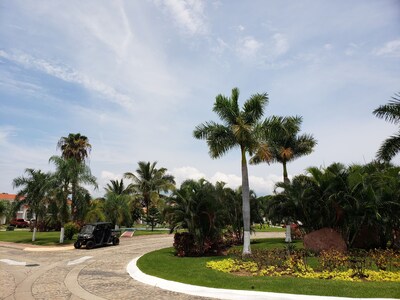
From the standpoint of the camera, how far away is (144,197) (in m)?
42.8

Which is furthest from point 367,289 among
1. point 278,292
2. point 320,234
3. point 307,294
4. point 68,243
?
point 68,243

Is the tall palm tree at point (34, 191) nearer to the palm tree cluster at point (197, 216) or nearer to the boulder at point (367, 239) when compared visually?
the palm tree cluster at point (197, 216)

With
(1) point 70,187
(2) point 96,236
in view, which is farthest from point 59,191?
(2) point 96,236

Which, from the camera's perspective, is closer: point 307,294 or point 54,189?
point 307,294

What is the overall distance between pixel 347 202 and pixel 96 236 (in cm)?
1706

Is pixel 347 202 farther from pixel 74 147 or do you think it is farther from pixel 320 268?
pixel 74 147

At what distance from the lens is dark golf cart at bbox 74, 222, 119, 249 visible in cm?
2291

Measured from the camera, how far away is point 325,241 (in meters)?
16.5

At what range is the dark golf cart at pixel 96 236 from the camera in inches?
902

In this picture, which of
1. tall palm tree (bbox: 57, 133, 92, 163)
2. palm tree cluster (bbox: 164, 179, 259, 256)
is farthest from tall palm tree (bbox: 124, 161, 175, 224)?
palm tree cluster (bbox: 164, 179, 259, 256)

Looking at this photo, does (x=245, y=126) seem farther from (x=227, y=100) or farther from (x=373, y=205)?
(x=373, y=205)

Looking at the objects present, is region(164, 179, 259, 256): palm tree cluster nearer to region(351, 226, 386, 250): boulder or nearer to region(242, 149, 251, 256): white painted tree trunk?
region(242, 149, 251, 256): white painted tree trunk

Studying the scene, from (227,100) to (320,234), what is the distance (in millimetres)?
8516

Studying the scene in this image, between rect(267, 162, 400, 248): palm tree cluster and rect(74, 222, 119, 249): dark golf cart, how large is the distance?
41.9ft
